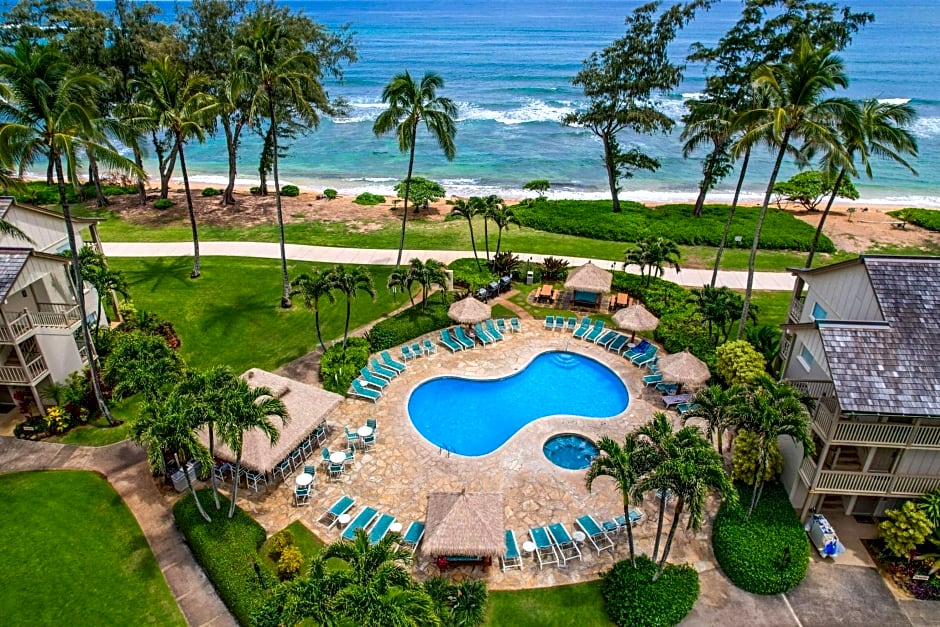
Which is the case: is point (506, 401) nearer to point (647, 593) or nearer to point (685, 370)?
point (685, 370)

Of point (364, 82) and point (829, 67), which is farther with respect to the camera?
point (364, 82)

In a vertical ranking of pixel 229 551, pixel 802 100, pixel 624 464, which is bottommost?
pixel 229 551

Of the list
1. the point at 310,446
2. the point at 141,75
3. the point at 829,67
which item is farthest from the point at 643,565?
the point at 141,75

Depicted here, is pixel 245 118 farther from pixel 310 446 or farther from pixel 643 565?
pixel 643 565

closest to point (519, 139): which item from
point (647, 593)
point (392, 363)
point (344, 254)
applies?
point (344, 254)

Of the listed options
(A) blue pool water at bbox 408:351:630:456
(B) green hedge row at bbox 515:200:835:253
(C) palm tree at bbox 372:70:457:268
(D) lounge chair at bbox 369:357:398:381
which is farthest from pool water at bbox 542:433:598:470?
(B) green hedge row at bbox 515:200:835:253

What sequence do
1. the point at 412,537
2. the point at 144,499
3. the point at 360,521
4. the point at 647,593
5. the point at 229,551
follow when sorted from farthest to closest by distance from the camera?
the point at 144,499 → the point at 360,521 → the point at 412,537 → the point at 229,551 → the point at 647,593
